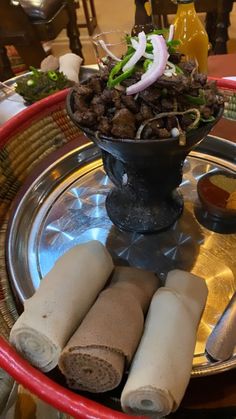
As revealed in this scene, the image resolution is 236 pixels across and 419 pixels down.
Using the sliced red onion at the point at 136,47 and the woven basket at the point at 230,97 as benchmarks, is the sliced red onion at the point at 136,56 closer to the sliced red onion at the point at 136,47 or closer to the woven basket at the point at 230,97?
the sliced red onion at the point at 136,47

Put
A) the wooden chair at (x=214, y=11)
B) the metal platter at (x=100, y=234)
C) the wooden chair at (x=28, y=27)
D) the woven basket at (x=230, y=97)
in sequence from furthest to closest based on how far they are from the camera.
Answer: the wooden chair at (x=28, y=27), the wooden chair at (x=214, y=11), the woven basket at (x=230, y=97), the metal platter at (x=100, y=234)

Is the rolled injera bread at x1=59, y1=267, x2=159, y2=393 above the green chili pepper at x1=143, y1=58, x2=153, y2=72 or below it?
below

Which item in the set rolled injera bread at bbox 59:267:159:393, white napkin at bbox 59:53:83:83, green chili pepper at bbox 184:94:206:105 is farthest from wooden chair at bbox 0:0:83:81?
rolled injera bread at bbox 59:267:159:393

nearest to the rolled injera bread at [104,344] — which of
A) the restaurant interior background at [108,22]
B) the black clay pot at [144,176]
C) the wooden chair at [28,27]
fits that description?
the black clay pot at [144,176]

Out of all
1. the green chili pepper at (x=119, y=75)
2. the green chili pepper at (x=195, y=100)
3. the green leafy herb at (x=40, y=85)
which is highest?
the green chili pepper at (x=119, y=75)

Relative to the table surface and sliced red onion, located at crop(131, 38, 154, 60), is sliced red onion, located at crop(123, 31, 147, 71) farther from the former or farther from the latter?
the table surface

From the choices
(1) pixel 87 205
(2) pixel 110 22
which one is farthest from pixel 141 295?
(2) pixel 110 22
